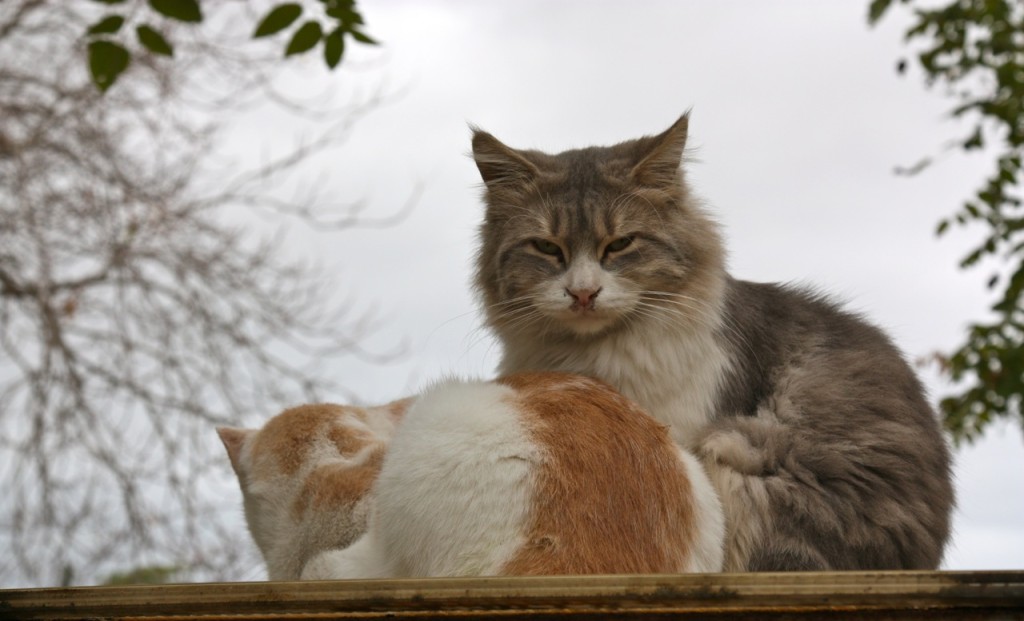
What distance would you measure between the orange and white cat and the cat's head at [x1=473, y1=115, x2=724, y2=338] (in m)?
0.35

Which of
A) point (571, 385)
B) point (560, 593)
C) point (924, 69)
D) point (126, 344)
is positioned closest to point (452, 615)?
point (560, 593)

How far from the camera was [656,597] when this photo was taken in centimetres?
134

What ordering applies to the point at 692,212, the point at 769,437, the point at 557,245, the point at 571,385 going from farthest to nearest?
the point at 692,212 → the point at 557,245 → the point at 769,437 → the point at 571,385

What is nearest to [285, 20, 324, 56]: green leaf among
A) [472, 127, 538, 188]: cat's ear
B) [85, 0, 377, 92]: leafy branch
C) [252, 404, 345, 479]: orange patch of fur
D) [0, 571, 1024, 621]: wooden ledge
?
[85, 0, 377, 92]: leafy branch

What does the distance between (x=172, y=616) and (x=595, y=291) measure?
4.05 ft

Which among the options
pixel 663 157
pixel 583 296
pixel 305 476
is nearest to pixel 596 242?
pixel 583 296

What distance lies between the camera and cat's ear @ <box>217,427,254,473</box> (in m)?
2.45

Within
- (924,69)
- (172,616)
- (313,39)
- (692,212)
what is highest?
(924,69)

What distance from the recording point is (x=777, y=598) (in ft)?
4.35

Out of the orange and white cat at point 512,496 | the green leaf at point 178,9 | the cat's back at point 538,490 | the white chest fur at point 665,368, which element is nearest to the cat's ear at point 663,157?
the white chest fur at point 665,368

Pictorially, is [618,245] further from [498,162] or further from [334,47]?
[334,47]

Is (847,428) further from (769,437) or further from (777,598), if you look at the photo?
(777,598)

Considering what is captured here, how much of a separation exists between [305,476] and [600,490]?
0.76 metres

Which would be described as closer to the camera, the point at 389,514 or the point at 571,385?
the point at 389,514
